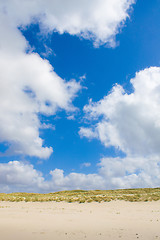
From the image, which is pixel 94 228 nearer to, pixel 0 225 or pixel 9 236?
pixel 9 236

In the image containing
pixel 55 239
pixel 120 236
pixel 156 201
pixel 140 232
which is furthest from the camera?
pixel 156 201

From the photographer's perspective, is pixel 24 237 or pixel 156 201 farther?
pixel 156 201

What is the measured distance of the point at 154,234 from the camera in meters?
13.0

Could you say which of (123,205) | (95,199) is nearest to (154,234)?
(123,205)

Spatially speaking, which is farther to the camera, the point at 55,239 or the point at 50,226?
the point at 50,226

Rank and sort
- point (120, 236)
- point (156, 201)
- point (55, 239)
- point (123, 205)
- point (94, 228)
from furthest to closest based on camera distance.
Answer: point (156, 201), point (123, 205), point (94, 228), point (120, 236), point (55, 239)

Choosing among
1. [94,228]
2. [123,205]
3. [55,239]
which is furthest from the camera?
[123,205]

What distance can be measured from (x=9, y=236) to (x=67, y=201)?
82.1 feet

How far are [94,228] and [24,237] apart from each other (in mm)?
5585

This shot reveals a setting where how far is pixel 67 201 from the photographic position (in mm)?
35469

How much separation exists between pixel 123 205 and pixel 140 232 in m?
19.6

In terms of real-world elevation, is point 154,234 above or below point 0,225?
below

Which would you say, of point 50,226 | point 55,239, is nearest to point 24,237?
point 55,239

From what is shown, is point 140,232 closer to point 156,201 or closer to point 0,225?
point 0,225
